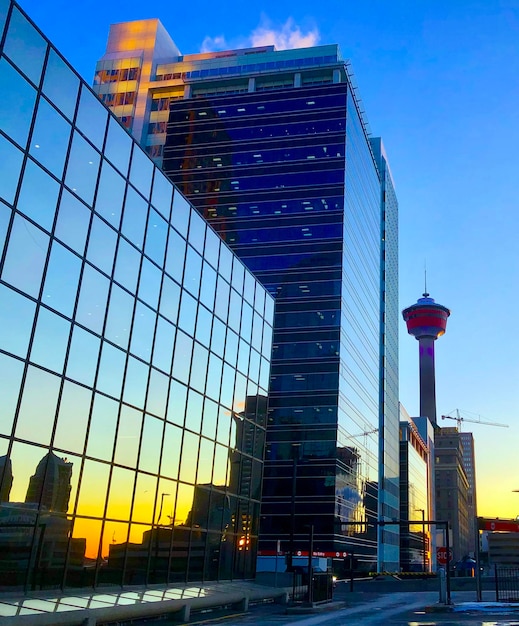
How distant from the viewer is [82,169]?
2320 centimetres

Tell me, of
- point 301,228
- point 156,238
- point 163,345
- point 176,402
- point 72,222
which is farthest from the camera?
point 301,228

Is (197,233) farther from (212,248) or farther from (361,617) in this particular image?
(361,617)

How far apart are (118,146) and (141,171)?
1.96m

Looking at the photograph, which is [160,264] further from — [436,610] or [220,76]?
[220,76]

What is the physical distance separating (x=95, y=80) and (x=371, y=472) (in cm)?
8947

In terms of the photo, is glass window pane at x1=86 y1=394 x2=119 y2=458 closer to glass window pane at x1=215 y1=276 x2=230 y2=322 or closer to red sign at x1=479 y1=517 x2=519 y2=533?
glass window pane at x1=215 y1=276 x2=230 y2=322

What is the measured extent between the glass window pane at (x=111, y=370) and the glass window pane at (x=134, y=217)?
4724 millimetres

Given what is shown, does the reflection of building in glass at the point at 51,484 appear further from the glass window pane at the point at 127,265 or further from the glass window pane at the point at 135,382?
the glass window pane at the point at 127,265

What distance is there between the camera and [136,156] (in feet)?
89.9

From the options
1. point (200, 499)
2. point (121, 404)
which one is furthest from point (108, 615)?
point (200, 499)

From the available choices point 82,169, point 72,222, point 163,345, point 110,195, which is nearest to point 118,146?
point 110,195

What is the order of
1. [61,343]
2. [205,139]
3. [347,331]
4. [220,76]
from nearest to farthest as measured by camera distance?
[61,343] → [347,331] → [205,139] → [220,76]

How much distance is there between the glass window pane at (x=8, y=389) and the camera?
1862 cm

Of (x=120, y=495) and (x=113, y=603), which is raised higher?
(x=120, y=495)
